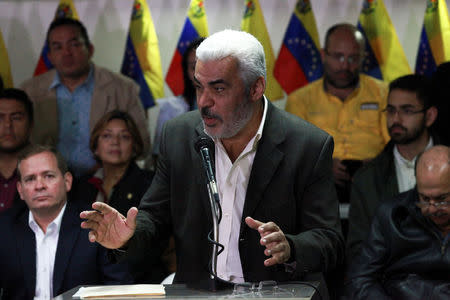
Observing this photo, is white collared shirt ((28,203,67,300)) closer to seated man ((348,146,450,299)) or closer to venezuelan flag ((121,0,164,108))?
seated man ((348,146,450,299))

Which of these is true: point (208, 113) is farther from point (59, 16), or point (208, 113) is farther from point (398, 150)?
point (59, 16)

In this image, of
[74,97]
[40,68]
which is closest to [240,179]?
[74,97]

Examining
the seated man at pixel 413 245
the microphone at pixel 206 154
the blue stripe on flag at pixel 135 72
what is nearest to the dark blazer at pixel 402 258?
the seated man at pixel 413 245

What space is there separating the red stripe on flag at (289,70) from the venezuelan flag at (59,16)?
63.1 inches

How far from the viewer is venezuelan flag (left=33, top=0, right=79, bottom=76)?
231 inches

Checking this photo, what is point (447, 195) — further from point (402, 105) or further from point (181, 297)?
point (181, 297)

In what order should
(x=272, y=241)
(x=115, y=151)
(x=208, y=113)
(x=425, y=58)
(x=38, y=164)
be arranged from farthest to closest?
(x=425, y=58) < (x=115, y=151) < (x=38, y=164) < (x=208, y=113) < (x=272, y=241)

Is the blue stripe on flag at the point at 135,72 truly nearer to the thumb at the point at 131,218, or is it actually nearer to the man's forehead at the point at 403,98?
the man's forehead at the point at 403,98

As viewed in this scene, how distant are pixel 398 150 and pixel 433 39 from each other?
3.92ft

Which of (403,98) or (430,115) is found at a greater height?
(403,98)

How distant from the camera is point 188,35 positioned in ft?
18.5

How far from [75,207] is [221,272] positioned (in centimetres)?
162

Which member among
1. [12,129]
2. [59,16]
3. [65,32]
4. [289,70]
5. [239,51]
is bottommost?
[12,129]

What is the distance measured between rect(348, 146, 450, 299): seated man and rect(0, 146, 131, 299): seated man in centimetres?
123
